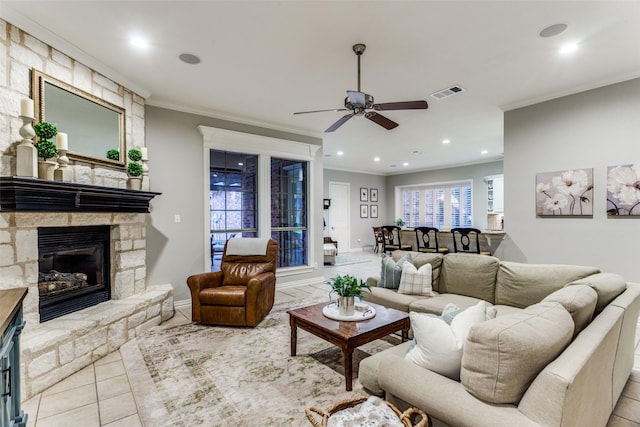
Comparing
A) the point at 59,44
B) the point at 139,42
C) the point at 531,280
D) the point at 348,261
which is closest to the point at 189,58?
the point at 139,42

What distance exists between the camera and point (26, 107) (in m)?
2.39

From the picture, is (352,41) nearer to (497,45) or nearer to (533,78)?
(497,45)

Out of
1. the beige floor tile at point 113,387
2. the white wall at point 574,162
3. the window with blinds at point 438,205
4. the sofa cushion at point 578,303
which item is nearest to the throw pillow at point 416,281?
the sofa cushion at point 578,303

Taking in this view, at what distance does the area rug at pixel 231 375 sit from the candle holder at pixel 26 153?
179cm

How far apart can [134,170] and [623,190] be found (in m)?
5.57

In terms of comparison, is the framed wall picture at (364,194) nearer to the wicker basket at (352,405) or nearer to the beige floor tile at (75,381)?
the beige floor tile at (75,381)

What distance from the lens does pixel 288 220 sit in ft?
18.1

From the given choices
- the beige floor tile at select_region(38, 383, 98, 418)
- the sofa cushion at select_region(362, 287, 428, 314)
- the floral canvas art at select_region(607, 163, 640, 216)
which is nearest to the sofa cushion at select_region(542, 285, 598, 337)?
the sofa cushion at select_region(362, 287, 428, 314)

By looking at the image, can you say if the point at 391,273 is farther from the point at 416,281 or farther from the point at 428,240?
the point at 428,240

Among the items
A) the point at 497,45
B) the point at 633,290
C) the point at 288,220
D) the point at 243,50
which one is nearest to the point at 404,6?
the point at 497,45

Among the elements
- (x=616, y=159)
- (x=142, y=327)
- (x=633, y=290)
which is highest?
(x=616, y=159)

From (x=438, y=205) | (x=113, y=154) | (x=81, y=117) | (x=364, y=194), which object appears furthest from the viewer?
(x=364, y=194)

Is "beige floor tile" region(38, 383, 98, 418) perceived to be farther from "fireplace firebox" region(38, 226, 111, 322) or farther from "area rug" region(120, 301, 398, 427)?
"fireplace firebox" region(38, 226, 111, 322)

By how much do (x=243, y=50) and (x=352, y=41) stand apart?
1.03 meters
